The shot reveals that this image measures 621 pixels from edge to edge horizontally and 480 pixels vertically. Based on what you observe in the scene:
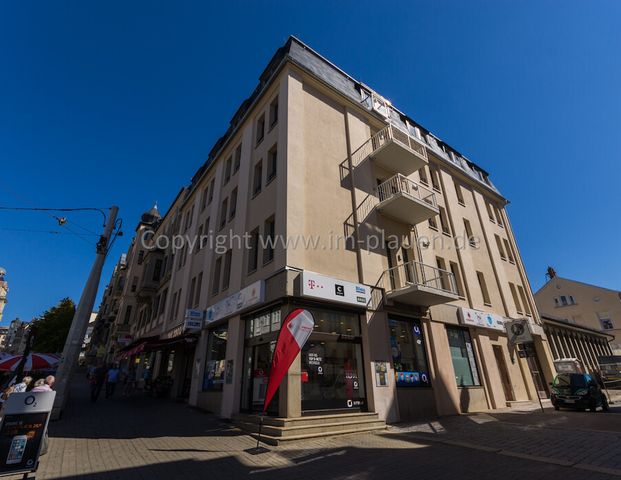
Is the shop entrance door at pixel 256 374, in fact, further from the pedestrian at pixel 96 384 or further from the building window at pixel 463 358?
the pedestrian at pixel 96 384

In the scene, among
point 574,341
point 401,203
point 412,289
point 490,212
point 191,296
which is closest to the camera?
point 412,289

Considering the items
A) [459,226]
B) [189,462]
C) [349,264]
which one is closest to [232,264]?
[349,264]

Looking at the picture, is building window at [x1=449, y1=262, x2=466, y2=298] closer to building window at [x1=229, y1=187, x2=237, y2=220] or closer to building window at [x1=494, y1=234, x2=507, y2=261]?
building window at [x1=494, y1=234, x2=507, y2=261]

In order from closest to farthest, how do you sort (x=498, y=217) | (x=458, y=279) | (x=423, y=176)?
(x=458, y=279) < (x=423, y=176) < (x=498, y=217)

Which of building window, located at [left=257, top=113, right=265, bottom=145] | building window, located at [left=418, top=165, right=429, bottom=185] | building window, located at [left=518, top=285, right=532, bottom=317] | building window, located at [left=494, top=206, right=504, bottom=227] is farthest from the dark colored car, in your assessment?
building window, located at [left=257, top=113, right=265, bottom=145]

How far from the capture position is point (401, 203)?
1349cm

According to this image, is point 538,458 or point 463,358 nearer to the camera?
point 538,458

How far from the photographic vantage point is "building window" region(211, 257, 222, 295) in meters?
15.6

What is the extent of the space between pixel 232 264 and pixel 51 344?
4249 centimetres

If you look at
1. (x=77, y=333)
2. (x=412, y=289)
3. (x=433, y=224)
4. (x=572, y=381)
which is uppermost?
(x=433, y=224)

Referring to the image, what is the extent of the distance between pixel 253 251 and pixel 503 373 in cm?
1470

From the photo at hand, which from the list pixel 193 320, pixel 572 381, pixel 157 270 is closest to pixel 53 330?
A: pixel 157 270

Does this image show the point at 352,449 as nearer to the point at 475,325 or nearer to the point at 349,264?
the point at 349,264

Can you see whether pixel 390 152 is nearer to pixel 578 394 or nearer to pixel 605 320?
pixel 578 394
